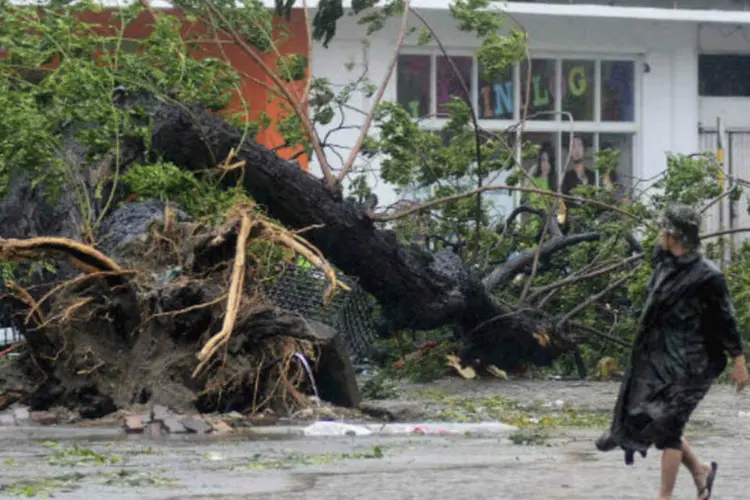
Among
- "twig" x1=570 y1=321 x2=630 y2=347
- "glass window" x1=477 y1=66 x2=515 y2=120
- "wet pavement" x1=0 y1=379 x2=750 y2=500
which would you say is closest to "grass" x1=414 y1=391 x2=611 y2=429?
"wet pavement" x1=0 y1=379 x2=750 y2=500

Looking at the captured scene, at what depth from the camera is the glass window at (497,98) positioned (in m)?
22.9

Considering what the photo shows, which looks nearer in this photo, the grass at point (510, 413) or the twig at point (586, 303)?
the grass at point (510, 413)

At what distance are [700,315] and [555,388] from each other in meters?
7.18

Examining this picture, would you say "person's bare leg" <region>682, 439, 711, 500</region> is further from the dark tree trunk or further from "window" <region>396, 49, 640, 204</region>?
"window" <region>396, 49, 640, 204</region>

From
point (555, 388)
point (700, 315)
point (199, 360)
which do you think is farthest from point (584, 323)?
point (700, 315)

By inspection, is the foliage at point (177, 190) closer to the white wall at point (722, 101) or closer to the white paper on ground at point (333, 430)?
the white paper on ground at point (333, 430)

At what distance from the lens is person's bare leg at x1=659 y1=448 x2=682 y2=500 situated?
6699 mm

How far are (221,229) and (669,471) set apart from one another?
512 cm

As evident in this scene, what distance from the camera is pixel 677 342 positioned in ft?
23.4

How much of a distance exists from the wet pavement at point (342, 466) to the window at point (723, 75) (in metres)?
14.0

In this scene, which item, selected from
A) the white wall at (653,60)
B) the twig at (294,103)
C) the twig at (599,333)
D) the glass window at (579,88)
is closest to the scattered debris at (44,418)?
the twig at (294,103)

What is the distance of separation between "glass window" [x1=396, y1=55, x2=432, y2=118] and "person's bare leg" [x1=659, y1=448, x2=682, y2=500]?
16013 millimetres

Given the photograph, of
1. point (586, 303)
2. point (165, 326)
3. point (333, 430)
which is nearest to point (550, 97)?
point (586, 303)

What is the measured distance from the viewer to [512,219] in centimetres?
1588
